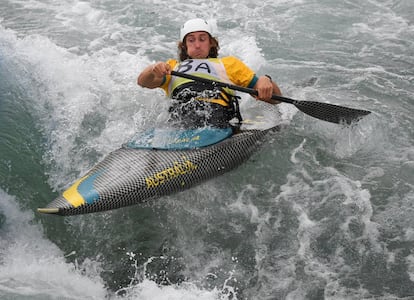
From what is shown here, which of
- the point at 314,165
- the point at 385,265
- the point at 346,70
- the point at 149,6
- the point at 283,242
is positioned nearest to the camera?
the point at 385,265

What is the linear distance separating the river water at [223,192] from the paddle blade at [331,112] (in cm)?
17

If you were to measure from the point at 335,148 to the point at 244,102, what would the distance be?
1.38 m

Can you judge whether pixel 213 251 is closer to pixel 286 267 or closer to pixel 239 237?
pixel 239 237

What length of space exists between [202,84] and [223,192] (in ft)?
3.62

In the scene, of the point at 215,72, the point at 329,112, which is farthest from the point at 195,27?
the point at 329,112

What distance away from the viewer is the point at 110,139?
5473 mm

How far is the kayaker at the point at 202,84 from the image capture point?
4.81 m

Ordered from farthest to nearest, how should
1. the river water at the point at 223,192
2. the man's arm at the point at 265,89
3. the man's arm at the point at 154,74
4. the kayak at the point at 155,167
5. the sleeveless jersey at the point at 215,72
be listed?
the sleeveless jersey at the point at 215,72 < the man's arm at the point at 265,89 < the man's arm at the point at 154,74 < the kayak at the point at 155,167 < the river water at the point at 223,192

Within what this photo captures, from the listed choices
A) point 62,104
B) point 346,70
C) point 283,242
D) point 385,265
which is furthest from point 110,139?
point 346,70

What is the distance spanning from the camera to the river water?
3.93m

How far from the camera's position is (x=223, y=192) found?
4805mm

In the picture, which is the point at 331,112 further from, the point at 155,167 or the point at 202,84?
the point at 155,167

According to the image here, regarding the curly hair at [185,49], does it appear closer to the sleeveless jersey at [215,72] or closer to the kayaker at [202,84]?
the kayaker at [202,84]

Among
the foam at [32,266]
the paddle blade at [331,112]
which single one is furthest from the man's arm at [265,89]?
the foam at [32,266]
